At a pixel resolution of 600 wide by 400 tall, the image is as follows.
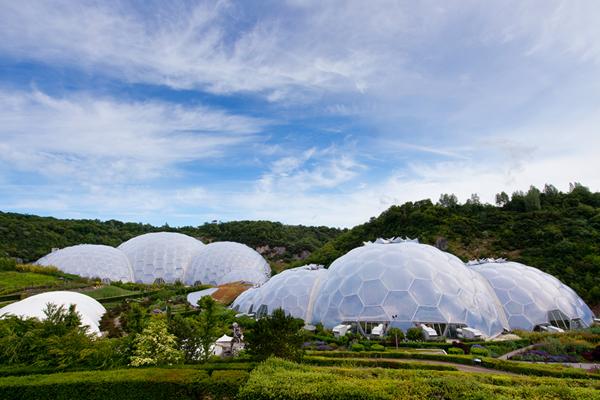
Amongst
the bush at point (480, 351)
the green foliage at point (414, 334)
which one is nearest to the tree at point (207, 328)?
the green foliage at point (414, 334)

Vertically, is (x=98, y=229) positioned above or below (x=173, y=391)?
above

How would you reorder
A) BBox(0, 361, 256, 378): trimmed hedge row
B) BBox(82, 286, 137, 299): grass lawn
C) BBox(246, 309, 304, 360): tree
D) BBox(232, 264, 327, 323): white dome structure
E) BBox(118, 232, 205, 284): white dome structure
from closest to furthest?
1. BBox(0, 361, 256, 378): trimmed hedge row
2. BBox(246, 309, 304, 360): tree
3. BBox(232, 264, 327, 323): white dome structure
4. BBox(82, 286, 137, 299): grass lawn
5. BBox(118, 232, 205, 284): white dome structure

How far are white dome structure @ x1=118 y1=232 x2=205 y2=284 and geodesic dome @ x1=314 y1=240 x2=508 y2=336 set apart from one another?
3362 centimetres

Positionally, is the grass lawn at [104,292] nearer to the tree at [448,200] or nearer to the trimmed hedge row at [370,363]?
the trimmed hedge row at [370,363]

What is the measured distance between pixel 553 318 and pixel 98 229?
7927cm

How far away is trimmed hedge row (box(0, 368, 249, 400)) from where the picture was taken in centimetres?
854

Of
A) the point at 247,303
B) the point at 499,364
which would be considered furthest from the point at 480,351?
the point at 247,303

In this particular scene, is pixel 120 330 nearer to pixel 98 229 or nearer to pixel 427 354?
pixel 427 354

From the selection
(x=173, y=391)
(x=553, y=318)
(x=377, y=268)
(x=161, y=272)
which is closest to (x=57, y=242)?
(x=161, y=272)

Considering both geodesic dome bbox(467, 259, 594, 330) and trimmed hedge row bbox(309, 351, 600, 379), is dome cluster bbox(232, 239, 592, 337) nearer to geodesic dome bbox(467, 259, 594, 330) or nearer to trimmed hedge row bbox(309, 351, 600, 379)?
geodesic dome bbox(467, 259, 594, 330)

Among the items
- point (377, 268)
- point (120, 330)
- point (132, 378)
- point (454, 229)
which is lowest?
point (120, 330)

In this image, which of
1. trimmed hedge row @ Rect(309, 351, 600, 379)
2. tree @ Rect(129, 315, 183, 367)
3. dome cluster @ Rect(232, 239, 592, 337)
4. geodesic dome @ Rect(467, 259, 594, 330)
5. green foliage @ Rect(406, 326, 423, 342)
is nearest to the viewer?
tree @ Rect(129, 315, 183, 367)

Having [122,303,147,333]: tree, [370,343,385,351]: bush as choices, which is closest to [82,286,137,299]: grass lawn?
[122,303,147,333]: tree

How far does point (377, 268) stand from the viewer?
74.4 feet
